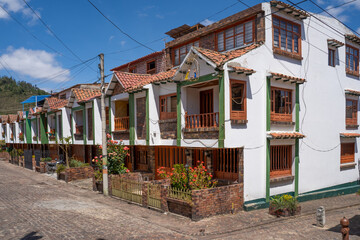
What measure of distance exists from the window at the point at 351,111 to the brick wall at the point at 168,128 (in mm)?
11410

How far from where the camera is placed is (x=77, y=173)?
21.5 meters

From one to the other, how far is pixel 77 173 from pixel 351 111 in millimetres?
18903

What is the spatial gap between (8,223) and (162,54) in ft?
43.7

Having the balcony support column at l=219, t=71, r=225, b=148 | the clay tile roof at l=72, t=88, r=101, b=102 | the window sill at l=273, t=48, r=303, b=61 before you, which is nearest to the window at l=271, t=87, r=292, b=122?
the window sill at l=273, t=48, r=303, b=61

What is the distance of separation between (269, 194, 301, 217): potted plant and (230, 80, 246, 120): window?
3.64 metres

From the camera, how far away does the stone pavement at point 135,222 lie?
31.5ft

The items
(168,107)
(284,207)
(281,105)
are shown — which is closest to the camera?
(284,207)

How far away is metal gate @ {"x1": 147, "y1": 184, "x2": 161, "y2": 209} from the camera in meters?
12.7

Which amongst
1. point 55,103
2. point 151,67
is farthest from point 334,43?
point 55,103

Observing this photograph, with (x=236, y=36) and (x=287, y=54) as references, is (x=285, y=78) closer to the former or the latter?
(x=287, y=54)

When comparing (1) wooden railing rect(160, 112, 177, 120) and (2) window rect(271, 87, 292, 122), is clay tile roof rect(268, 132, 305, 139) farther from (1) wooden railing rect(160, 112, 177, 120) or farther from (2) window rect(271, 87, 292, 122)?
(1) wooden railing rect(160, 112, 177, 120)

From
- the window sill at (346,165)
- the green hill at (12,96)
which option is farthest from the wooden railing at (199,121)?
the green hill at (12,96)

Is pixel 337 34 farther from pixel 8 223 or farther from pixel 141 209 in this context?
pixel 8 223

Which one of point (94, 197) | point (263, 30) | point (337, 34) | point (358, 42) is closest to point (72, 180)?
point (94, 197)
